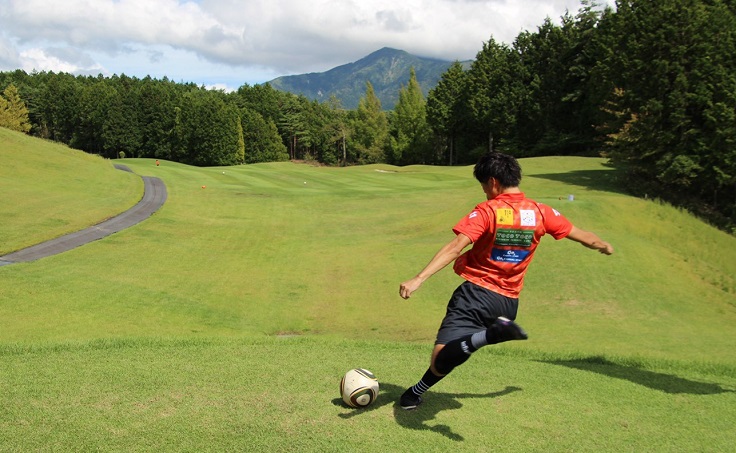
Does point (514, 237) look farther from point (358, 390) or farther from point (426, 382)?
point (358, 390)

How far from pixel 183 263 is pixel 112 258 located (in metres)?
2.58

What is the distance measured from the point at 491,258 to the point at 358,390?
6.24ft

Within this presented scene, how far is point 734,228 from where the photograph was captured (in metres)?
33.3

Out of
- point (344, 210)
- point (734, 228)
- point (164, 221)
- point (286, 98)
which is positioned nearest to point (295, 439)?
point (164, 221)

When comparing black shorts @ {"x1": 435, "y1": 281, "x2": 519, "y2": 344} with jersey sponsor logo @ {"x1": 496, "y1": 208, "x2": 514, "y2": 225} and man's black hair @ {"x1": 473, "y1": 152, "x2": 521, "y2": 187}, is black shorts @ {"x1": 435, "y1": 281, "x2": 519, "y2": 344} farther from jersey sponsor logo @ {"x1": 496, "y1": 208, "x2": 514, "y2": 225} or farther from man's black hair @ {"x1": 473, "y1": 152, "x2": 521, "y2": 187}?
man's black hair @ {"x1": 473, "y1": 152, "x2": 521, "y2": 187}

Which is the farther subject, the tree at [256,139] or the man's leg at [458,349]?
the tree at [256,139]

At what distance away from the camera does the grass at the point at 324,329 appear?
507cm

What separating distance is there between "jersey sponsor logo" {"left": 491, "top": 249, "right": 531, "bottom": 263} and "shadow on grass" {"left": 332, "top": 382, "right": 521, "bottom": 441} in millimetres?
1703

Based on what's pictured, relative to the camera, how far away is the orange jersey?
518 cm

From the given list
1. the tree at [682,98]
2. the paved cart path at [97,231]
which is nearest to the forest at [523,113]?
the tree at [682,98]

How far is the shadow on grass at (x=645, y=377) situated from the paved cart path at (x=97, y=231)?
18.6 metres

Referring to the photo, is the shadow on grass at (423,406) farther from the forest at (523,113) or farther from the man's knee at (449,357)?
the forest at (523,113)

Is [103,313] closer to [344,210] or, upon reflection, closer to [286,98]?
[344,210]

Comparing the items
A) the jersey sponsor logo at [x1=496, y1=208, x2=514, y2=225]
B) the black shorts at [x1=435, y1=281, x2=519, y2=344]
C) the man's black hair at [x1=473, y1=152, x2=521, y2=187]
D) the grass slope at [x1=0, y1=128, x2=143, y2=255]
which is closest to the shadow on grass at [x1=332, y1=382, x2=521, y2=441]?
the black shorts at [x1=435, y1=281, x2=519, y2=344]
